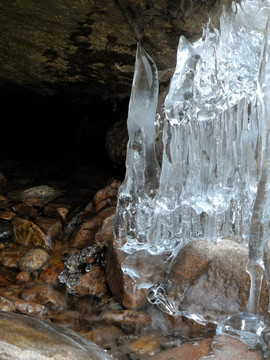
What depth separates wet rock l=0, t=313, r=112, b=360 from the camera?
7.18ft

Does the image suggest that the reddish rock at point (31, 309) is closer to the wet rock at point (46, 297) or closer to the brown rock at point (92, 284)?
the wet rock at point (46, 297)

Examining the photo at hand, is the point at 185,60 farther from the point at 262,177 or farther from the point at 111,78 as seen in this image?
the point at 111,78

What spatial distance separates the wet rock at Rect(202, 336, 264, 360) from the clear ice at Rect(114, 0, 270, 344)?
61cm

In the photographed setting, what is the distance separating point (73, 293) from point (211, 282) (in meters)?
1.11

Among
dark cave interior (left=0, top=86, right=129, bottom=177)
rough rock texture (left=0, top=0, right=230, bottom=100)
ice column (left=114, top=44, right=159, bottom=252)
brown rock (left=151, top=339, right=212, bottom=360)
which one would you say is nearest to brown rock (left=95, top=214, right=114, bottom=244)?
ice column (left=114, top=44, right=159, bottom=252)

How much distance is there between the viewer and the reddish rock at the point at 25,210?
468cm

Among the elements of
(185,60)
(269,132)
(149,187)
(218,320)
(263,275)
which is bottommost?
(218,320)

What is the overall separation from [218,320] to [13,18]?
2.79 m

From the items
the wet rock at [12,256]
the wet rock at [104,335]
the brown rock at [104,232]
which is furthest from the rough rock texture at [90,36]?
the wet rock at [104,335]

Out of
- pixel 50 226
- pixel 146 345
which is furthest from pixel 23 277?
pixel 146 345

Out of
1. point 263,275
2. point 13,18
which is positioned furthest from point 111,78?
point 263,275

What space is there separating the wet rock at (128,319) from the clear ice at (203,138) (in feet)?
0.59

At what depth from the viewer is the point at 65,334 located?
8.29ft

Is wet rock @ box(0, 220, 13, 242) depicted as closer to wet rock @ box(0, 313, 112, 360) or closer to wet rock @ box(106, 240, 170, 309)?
wet rock @ box(106, 240, 170, 309)
